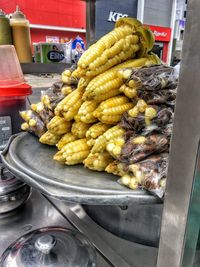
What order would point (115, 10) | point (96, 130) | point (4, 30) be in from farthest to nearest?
1. point (115, 10)
2. point (4, 30)
3. point (96, 130)

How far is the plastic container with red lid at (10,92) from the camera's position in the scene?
0.85 meters

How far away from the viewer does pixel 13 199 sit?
32.7 inches

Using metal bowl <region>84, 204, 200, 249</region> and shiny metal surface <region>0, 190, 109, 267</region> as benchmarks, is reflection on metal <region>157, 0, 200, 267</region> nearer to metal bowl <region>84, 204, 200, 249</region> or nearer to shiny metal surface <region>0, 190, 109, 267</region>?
metal bowl <region>84, 204, 200, 249</region>

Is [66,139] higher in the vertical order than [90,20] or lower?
lower

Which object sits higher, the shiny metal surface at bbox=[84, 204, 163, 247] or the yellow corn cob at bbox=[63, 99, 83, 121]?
the yellow corn cob at bbox=[63, 99, 83, 121]

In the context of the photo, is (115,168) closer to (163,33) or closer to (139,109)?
(139,109)

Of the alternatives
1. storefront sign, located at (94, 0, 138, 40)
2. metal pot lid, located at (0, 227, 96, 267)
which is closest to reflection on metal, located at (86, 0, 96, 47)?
metal pot lid, located at (0, 227, 96, 267)

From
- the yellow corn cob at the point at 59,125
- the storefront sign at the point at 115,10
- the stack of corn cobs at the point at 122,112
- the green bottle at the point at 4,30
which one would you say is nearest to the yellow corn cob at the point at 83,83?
the stack of corn cobs at the point at 122,112

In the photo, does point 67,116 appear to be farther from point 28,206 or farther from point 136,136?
point 28,206

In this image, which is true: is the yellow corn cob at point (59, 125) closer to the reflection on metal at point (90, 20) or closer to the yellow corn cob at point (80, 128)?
the yellow corn cob at point (80, 128)

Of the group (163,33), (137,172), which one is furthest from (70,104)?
(163,33)

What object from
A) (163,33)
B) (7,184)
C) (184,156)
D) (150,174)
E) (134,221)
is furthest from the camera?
(163,33)

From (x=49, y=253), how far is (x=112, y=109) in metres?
0.36

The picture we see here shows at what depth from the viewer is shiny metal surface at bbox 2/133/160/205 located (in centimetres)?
47
